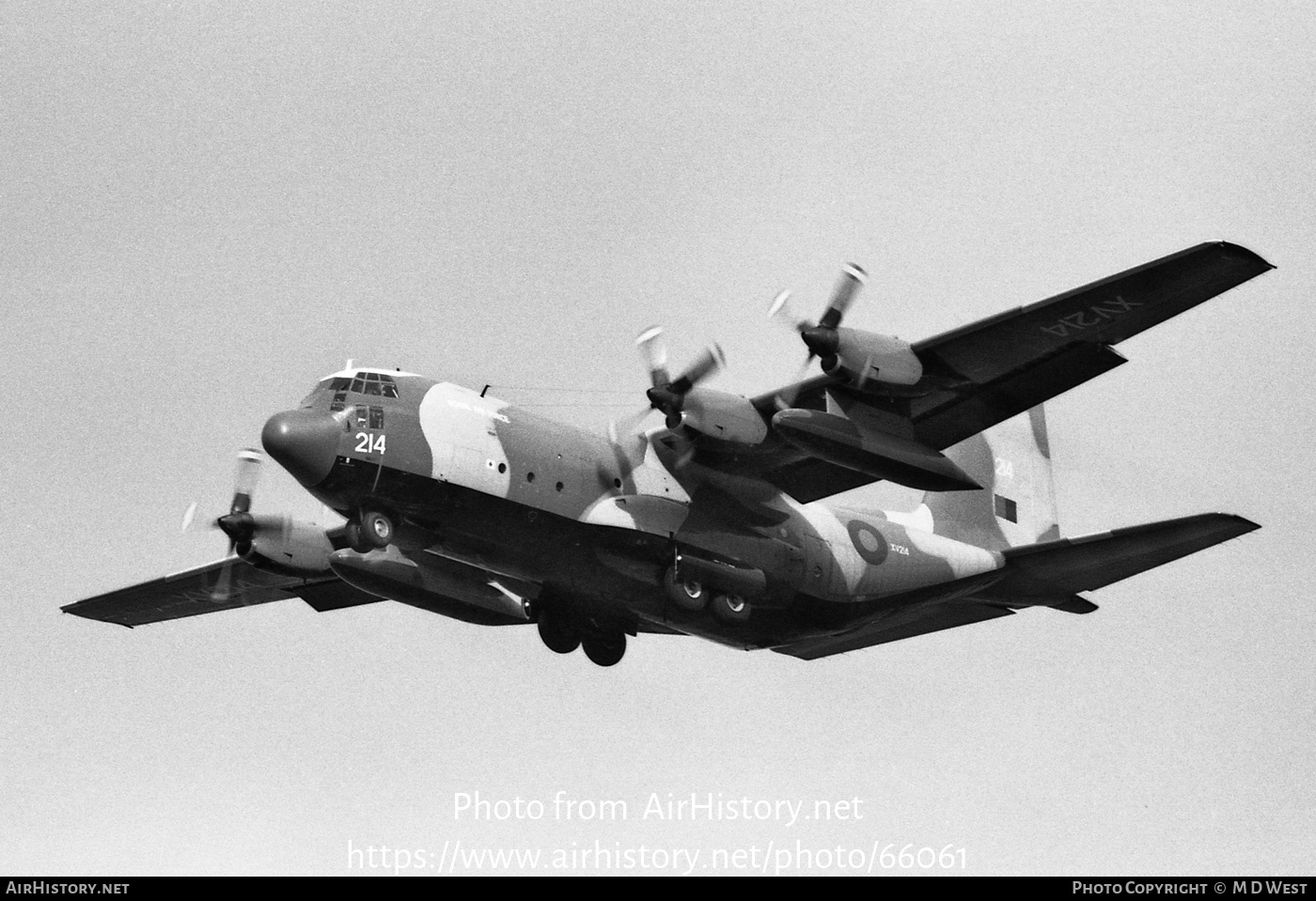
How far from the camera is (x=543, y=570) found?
25.1 metres

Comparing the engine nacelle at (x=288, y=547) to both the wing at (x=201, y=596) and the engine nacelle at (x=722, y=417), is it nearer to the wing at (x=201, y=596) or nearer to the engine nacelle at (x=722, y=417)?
the wing at (x=201, y=596)

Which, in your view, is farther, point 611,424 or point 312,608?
point 312,608

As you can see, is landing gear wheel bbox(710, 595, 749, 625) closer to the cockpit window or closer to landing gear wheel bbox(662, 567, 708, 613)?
landing gear wheel bbox(662, 567, 708, 613)

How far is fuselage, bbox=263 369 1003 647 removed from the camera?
23.4 m

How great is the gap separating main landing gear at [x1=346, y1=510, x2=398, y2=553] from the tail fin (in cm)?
917

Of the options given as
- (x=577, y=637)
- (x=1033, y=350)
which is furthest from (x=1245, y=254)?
(x=577, y=637)

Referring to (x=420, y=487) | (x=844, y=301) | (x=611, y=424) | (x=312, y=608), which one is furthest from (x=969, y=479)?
(x=312, y=608)

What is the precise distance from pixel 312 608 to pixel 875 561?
9.78 m

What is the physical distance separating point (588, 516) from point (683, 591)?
1740 mm

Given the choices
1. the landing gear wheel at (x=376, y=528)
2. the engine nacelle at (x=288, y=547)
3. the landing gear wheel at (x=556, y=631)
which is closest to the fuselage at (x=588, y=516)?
the landing gear wheel at (x=376, y=528)

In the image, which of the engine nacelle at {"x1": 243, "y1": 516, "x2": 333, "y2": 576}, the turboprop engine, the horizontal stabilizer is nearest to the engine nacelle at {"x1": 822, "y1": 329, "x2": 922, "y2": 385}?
the turboprop engine

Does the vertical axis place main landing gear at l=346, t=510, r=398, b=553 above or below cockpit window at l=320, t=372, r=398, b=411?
below

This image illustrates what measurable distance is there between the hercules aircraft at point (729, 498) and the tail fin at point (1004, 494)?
0.21 metres
